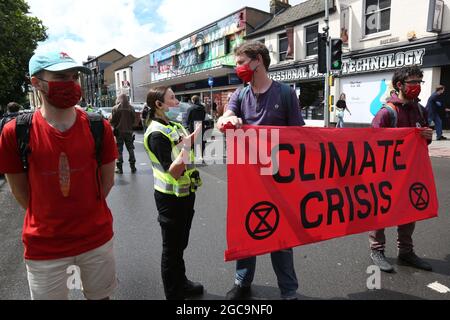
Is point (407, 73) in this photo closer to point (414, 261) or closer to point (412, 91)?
point (412, 91)

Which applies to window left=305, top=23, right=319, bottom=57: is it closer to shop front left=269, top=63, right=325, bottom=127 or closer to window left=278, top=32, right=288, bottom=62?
shop front left=269, top=63, right=325, bottom=127

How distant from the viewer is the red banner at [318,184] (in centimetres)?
252

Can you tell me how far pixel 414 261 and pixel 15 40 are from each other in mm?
29705

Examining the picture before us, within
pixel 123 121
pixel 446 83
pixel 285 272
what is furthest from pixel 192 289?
pixel 446 83

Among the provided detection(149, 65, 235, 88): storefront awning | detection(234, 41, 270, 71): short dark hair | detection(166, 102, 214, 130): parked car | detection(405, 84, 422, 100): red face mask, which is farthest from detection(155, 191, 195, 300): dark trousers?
detection(149, 65, 235, 88): storefront awning

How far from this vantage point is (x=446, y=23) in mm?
13344

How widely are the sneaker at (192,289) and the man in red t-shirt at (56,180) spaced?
116 cm

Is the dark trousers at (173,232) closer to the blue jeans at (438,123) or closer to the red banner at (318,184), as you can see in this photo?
the red banner at (318,184)

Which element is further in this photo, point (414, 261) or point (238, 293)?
point (414, 261)

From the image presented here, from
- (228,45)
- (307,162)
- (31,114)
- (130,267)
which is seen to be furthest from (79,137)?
(228,45)

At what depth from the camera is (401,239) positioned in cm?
346

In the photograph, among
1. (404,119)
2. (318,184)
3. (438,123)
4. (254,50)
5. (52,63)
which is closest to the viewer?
(52,63)
